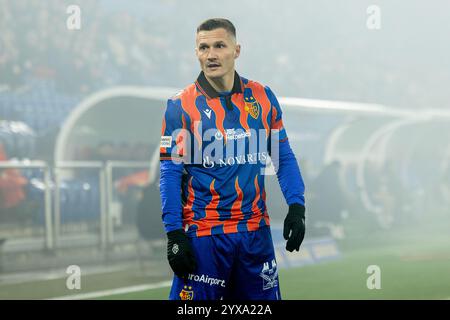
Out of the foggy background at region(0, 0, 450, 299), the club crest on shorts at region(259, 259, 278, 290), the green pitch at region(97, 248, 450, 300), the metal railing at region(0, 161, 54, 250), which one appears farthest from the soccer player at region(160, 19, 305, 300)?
the metal railing at region(0, 161, 54, 250)

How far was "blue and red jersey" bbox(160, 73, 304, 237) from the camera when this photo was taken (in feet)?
9.35

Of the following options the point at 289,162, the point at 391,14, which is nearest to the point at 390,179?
the point at 391,14

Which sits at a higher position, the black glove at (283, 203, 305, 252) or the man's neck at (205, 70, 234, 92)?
the man's neck at (205, 70, 234, 92)

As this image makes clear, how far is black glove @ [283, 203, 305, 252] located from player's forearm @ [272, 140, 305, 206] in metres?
0.03

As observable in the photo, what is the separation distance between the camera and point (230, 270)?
2.88 meters

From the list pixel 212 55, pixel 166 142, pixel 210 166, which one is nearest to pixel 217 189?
pixel 210 166

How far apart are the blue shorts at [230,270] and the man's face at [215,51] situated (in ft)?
1.98

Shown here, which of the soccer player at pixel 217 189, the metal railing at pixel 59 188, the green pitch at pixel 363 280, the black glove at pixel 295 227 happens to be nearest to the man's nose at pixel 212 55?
the soccer player at pixel 217 189

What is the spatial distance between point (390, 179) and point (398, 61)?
1189mm

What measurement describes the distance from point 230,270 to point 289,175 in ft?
1.37

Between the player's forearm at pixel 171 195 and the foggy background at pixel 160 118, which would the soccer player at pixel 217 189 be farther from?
the foggy background at pixel 160 118

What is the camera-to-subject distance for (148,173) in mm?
7043

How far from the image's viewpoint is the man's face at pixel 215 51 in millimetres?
2900

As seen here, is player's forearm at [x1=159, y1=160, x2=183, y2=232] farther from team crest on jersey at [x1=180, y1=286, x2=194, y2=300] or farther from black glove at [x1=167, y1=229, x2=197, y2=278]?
team crest on jersey at [x1=180, y1=286, x2=194, y2=300]
